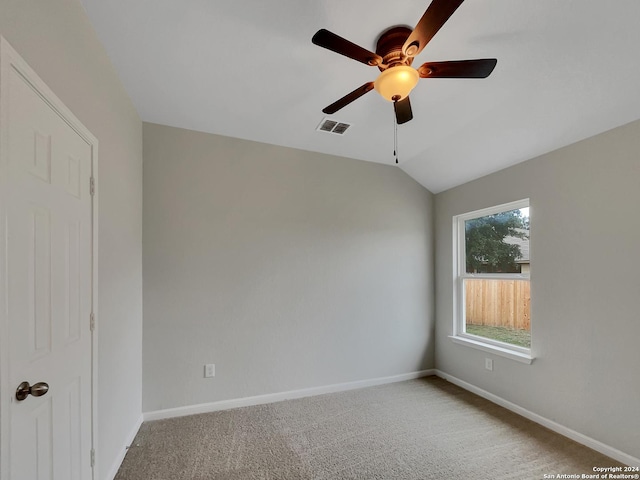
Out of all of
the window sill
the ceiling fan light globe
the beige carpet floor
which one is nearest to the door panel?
the beige carpet floor

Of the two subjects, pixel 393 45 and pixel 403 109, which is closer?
pixel 393 45

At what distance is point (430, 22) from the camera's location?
1.24 m

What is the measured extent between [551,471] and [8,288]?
3.08m

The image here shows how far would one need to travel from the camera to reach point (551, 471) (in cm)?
200

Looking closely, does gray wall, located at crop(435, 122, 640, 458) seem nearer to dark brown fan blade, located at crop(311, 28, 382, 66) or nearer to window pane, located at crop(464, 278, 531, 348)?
window pane, located at crop(464, 278, 531, 348)

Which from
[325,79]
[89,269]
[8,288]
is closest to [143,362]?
[89,269]

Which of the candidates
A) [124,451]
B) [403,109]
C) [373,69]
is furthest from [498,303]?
[124,451]

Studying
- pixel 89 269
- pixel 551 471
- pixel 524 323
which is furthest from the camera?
pixel 524 323

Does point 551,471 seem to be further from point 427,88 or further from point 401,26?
point 401,26

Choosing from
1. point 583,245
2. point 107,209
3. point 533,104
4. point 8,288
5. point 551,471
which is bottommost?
point 551,471

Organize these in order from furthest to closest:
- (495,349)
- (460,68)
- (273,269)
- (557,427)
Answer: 1. (273,269)
2. (495,349)
3. (557,427)
4. (460,68)

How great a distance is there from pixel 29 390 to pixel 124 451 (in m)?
1.48

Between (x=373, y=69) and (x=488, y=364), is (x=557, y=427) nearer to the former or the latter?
(x=488, y=364)

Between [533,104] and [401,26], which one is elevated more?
[401,26]
